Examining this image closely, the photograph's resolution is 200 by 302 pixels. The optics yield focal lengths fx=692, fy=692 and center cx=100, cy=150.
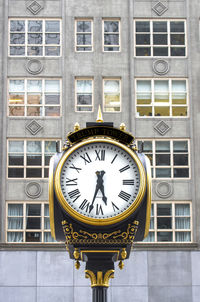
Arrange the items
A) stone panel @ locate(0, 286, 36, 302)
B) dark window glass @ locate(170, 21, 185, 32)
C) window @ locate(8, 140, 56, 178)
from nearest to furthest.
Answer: stone panel @ locate(0, 286, 36, 302), window @ locate(8, 140, 56, 178), dark window glass @ locate(170, 21, 185, 32)

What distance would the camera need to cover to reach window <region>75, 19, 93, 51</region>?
37.6m

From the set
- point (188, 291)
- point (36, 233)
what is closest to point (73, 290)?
point (36, 233)

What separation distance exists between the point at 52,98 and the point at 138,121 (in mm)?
4777

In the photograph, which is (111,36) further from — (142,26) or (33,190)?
(33,190)

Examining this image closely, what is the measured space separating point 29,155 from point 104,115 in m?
4.47

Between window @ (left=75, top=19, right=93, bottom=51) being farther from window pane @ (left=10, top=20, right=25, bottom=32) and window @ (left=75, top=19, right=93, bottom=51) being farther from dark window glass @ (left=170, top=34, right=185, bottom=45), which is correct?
dark window glass @ (left=170, top=34, right=185, bottom=45)

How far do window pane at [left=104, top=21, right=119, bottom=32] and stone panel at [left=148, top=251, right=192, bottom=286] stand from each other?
40.3ft

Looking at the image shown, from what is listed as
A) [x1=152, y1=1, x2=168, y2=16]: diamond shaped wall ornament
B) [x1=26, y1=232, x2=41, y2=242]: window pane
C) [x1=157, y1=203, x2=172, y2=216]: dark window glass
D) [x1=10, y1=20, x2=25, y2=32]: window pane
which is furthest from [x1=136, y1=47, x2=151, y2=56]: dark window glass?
[x1=26, y1=232, x2=41, y2=242]: window pane

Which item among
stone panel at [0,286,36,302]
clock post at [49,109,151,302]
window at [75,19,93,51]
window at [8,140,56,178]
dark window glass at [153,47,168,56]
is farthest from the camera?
window at [75,19,93,51]

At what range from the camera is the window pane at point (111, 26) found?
37750mm

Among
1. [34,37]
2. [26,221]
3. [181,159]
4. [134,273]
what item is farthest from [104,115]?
[134,273]

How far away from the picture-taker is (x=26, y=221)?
3528 cm

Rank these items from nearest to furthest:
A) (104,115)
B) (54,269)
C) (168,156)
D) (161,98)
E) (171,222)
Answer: (54,269), (171,222), (168,156), (104,115), (161,98)

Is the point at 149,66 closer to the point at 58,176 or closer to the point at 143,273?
the point at 143,273
